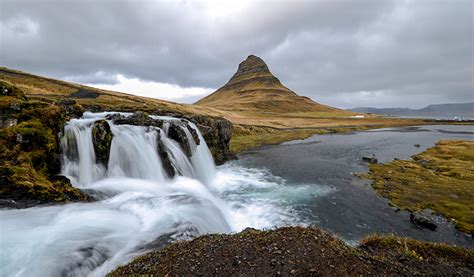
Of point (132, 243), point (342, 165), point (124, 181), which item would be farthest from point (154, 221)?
point (342, 165)

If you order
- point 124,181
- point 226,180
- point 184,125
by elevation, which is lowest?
point 226,180

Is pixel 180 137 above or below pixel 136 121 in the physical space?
below

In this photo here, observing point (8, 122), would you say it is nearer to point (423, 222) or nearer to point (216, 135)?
point (423, 222)

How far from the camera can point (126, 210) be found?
17.2 m

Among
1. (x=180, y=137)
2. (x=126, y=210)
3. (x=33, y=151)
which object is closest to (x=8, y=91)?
(x=33, y=151)

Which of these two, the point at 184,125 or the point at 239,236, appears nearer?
the point at 239,236

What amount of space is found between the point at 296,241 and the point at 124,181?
61.7ft

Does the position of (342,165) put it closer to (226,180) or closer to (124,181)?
(226,180)

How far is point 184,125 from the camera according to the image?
3769 centimetres

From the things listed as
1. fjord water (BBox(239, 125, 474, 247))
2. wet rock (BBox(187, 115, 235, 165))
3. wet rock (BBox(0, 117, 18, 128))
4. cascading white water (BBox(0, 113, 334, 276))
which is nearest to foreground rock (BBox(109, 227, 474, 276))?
cascading white water (BBox(0, 113, 334, 276))

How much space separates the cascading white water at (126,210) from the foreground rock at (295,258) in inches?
141

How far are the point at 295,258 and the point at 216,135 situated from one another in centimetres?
4011

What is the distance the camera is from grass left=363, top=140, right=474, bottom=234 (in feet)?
70.9

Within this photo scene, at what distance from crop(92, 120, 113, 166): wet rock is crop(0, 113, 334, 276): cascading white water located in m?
0.49
